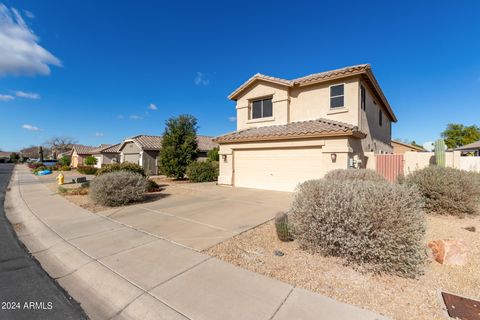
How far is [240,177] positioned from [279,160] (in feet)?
9.70

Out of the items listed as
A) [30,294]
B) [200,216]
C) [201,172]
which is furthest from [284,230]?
[201,172]

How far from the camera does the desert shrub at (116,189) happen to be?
28.4ft

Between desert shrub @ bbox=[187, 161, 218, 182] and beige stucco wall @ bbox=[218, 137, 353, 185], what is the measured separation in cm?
274

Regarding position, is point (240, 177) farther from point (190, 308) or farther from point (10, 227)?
point (190, 308)

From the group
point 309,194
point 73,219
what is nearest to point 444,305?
point 309,194

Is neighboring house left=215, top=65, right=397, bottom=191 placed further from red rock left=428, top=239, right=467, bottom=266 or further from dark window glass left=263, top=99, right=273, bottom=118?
red rock left=428, top=239, right=467, bottom=266

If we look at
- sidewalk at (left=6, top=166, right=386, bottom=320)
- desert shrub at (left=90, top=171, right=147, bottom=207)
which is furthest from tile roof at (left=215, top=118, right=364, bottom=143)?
sidewalk at (left=6, top=166, right=386, bottom=320)

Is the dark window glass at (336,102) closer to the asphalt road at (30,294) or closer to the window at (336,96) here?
the window at (336,96)

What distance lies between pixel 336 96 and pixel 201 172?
10.5 m

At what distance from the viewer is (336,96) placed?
1234 centimetres

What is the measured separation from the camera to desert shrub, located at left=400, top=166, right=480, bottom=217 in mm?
7008

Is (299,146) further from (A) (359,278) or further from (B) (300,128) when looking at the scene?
(A) (359,278)

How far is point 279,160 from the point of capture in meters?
12.4

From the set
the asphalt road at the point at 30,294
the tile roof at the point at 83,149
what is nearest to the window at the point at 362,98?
the asphalt road at the point at 30,294
